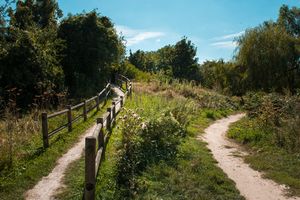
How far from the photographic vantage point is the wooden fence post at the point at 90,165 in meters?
5.65

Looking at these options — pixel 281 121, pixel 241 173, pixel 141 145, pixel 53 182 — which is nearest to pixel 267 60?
pixel 281 121

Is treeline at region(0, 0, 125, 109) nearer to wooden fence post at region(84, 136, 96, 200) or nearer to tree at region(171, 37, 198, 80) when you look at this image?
wooden fence post at region(84, 136, 96, 200)

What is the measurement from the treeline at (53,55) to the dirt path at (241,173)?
8076mm

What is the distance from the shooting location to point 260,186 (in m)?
8.70

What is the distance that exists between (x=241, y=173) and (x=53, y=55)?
17093mm

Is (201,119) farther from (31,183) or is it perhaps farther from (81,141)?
(31,183)

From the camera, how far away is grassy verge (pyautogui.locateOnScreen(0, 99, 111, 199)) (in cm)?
725

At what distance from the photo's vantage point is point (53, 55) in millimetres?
23375

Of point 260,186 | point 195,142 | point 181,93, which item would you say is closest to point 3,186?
point 260,186

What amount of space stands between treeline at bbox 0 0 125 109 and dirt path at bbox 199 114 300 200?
808 cm

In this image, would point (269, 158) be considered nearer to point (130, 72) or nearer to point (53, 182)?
point (53, 182)

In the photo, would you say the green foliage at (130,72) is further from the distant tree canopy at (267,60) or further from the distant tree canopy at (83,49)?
the distant tree canopy at (83,49)

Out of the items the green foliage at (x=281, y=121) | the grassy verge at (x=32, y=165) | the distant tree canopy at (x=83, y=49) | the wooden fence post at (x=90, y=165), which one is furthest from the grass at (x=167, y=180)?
the distant tree canopy at (x=83, y=49)

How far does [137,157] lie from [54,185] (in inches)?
93.1
